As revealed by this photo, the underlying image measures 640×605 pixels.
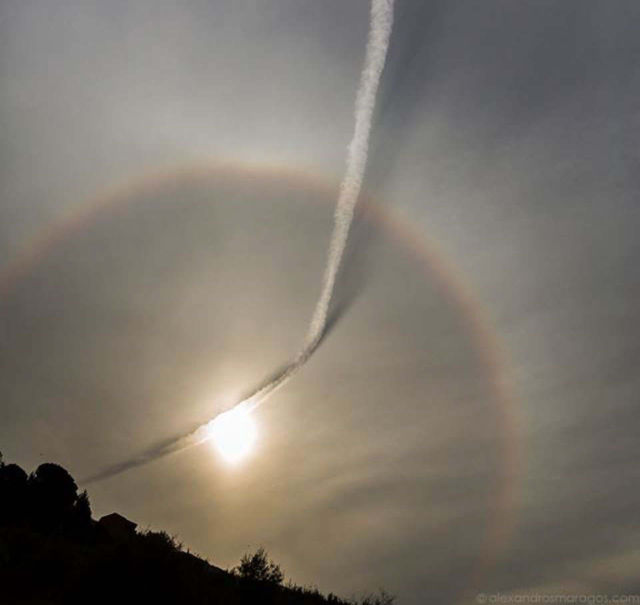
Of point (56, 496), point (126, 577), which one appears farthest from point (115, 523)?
point (126, 577)

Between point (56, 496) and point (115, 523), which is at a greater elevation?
point (56, 496)

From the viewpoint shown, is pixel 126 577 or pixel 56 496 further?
pixel 56 496

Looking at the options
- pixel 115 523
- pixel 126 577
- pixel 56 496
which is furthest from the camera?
pixel 56 496

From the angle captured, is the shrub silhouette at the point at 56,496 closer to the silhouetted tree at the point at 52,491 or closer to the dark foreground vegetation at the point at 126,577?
the silhouetted tree at the point at 52,491

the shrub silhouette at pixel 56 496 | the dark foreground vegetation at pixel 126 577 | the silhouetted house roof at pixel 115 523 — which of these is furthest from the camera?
the shrub silhouette at pixel 56 496

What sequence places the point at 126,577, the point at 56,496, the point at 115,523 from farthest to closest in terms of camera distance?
1. the point at 56,496
2. the point at 115,523
3. the point at 126,577

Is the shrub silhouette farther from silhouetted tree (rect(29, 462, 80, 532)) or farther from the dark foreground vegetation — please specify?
the dark foreground vegetation

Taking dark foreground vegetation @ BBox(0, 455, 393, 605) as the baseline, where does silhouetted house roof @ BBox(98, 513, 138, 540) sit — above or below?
above

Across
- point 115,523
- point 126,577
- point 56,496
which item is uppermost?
point 56,496

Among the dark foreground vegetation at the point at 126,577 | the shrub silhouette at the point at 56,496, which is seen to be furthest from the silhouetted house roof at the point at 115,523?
the dark foreground vegetation at the point at 126,577

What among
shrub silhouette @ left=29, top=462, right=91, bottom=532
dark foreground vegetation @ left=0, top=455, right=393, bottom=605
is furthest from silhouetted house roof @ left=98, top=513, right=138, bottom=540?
dark foreground vegetation @ left=0, top=455, right=393, bottom=605

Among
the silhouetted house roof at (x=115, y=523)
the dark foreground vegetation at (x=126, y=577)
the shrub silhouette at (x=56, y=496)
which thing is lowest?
the dark foreground vegetation at (x=126, y=577)

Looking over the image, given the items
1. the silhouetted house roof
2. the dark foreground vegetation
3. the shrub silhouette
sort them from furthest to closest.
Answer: the shrub silhouette
the silhouetted house roof
the dark foreground vegetation

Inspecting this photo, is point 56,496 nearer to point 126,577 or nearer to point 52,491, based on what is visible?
point 52,491
